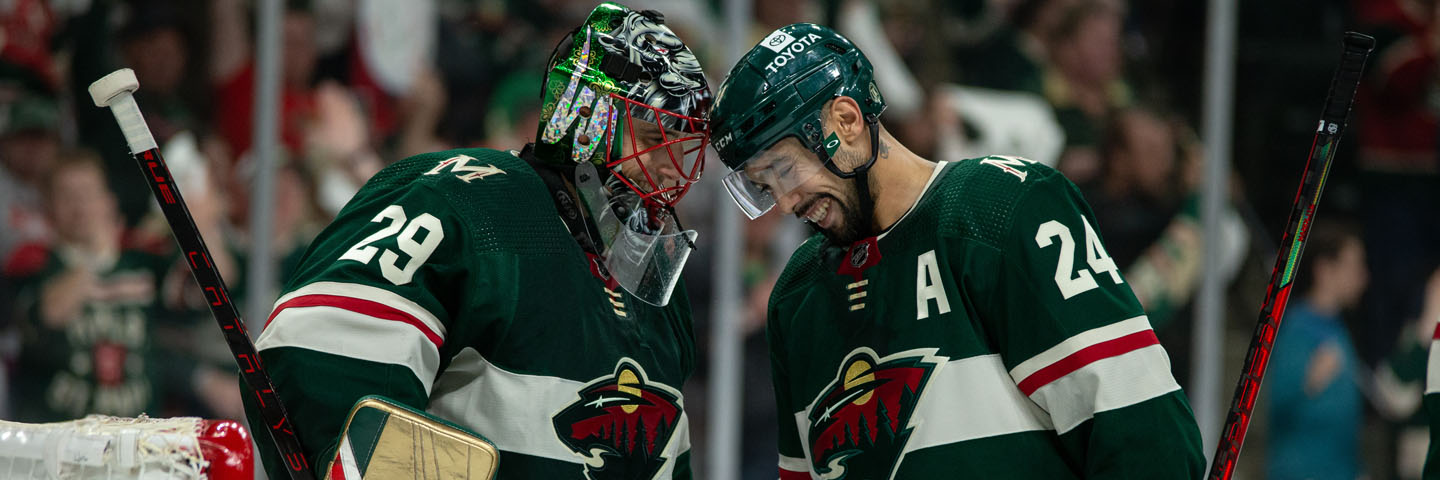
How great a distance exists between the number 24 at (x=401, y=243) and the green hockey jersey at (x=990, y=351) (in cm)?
67

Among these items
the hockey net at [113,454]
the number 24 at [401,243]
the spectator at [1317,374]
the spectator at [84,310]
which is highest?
the number 24 at [401,243]

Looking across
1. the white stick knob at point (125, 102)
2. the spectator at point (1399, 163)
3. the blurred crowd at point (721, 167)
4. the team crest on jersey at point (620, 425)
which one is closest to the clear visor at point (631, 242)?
the team crest on jersey at point (620, 425)

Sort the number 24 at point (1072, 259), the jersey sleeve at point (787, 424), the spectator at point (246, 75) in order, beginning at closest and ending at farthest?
the number 24 at point (1072, 259) → the jersey sleeve at point (787, 424) → the spectator at point (246, 75)

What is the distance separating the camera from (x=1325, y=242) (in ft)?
19.1

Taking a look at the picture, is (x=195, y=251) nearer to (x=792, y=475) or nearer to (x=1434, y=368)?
(x=792, y=475)

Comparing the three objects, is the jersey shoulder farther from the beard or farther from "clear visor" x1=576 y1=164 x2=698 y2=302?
"clear visor" x1=576 y1=164 x2=698 y2=302

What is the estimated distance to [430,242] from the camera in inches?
83.2

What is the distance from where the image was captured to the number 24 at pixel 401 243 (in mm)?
2057

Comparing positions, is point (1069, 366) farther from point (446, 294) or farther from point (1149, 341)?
point (446, 294)

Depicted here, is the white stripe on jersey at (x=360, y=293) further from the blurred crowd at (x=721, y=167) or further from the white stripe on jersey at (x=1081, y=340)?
the blurred crowd at (x=721, y=167)

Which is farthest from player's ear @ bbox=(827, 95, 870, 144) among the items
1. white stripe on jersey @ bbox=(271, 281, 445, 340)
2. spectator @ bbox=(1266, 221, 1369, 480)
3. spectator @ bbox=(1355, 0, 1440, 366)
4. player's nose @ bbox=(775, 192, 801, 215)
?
spectator @ bbox=(1355, 0, 1440, 366)

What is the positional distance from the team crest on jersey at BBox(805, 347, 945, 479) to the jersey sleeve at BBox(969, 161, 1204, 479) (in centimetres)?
15

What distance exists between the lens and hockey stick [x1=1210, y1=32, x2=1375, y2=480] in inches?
85.5

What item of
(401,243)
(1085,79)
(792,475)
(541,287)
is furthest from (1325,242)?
(401,243)
